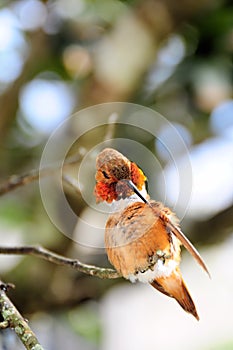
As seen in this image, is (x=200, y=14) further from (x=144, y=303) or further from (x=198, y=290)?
(x=198, y=290)

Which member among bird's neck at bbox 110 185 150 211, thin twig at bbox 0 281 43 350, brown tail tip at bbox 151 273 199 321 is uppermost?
bird's neck at bbox 110 185 150 211

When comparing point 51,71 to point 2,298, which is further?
point 51,71

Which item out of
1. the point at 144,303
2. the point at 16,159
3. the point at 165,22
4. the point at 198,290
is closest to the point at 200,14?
the point at 165,22

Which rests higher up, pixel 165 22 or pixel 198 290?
pixel 165 22

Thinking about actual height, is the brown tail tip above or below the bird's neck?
below

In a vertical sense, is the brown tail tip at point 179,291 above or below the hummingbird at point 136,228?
below

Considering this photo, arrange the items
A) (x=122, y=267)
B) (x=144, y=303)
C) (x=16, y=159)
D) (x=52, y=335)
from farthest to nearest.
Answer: (x=16, y=159) < (x=52, y=335) < (x=144, y=303) < (x=122, y=267)

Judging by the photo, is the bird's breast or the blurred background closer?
the bird's breast
